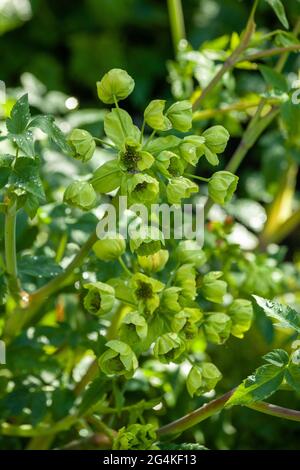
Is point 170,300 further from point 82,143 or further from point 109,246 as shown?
point 82,143

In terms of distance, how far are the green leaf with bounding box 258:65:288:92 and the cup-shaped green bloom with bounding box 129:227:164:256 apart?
15.2 inches

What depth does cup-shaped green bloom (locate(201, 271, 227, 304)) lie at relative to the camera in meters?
1.12

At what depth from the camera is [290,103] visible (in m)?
1.23

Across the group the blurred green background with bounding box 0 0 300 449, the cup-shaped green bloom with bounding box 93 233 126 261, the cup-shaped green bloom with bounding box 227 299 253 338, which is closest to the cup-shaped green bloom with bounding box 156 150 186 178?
the cup-shaped green bloom with bounding box 93 233 126 261

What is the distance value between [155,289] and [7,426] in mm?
459

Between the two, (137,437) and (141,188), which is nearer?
(141,188)

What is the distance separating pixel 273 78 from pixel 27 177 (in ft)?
1.50

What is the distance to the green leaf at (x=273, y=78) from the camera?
126 cm

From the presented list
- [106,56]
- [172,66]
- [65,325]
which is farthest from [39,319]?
[106,56]

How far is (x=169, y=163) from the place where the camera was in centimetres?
100

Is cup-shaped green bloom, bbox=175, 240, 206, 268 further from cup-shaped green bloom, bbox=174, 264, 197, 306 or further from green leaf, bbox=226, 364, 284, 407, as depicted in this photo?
green leaf, bbox=226, 364, 284, 407

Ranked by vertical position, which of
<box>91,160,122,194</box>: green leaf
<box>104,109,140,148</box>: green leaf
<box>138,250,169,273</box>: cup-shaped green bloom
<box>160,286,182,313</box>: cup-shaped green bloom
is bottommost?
<box>160,286,182,313</box>: cup-shaped green bloom

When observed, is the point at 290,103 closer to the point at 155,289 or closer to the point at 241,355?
the point at 155,289

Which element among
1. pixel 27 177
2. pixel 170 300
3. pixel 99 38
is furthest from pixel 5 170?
Answer: pixel 99 38
